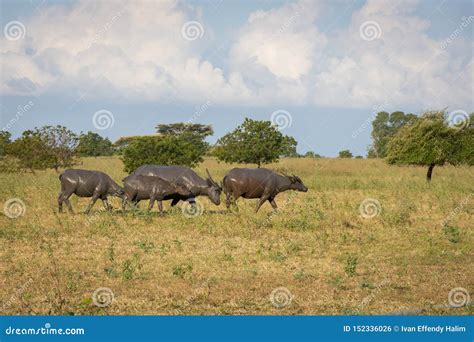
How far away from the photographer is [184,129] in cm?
7688

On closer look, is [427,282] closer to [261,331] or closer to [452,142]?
[261,331]

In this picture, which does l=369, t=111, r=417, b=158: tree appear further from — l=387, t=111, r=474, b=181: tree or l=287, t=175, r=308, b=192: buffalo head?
l=287, t=175, r=308, b=192: buffalo head

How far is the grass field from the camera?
10766mm

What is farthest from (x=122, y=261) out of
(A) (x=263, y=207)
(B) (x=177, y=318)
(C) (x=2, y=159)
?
(C) (x=2, y=159)

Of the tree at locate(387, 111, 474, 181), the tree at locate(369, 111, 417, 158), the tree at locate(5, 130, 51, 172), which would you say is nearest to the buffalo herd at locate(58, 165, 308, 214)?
the tree at locate(387, 111, 474, 181)

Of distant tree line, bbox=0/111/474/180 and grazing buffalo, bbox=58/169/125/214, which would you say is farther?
distant tree line, bbox=0/111/474/180

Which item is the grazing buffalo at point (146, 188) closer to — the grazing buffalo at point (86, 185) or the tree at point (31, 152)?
the grazing buffalo at point (86, 185)

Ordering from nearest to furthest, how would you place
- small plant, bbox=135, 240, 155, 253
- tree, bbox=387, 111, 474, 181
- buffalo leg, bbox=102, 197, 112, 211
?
small plant, bbox=135, 240, 155, 253 → buffalo leg, bbox=102, 197, 112, 211 → tree, bbox=387, 111, 474, 181

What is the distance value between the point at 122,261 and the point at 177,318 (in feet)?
15.8

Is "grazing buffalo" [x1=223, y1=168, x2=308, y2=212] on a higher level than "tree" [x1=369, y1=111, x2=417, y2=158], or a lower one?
lower

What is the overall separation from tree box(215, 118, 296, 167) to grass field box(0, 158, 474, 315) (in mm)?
21034

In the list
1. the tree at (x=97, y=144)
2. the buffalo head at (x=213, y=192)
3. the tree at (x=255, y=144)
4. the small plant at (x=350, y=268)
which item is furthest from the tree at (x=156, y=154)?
the tree at (x=97, y=144)

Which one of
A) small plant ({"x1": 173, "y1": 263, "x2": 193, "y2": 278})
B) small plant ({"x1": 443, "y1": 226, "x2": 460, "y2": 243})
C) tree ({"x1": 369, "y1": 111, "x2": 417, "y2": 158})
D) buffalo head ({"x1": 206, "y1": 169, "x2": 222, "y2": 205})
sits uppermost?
tree ({"x1": 369, "y1": 111, "x2": 417, "y2": 158})

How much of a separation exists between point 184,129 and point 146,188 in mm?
55857
